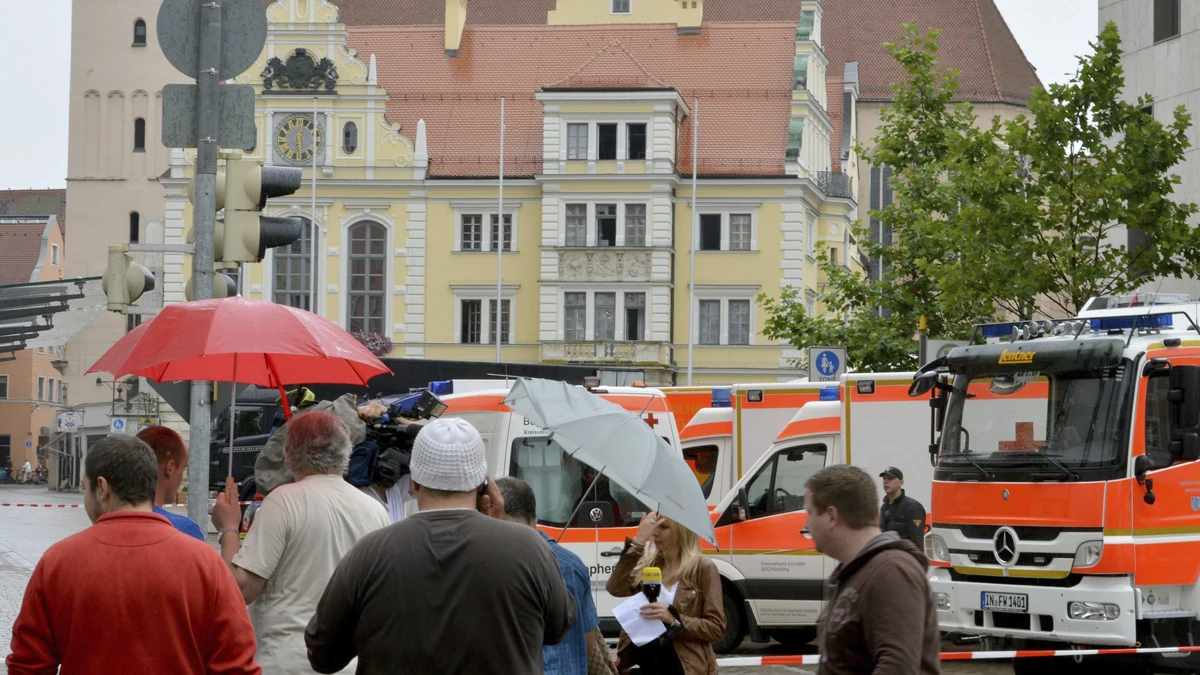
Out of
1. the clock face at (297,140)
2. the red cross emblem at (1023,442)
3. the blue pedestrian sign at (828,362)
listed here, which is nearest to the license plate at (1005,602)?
the red cross emblem at (1023,442)

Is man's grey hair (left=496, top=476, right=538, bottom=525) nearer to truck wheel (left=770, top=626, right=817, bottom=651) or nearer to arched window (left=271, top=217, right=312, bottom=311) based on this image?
truck wheel (left=770, top=626, right=817, bottom=651)

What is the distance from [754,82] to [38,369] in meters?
56.5

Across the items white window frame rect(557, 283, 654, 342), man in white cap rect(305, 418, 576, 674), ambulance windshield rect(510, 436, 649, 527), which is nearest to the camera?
man in white cap rect(305, 418, 576, 674)

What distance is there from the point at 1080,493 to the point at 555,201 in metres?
48.3

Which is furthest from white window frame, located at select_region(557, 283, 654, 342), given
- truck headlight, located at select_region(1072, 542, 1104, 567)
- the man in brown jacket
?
the man in brown jacket

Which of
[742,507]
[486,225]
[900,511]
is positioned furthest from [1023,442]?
[486,225]

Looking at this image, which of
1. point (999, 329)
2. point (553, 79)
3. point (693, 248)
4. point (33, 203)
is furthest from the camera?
point (33, 203)

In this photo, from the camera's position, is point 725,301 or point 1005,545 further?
point 725,301

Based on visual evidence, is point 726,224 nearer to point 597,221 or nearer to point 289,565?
point 597,221

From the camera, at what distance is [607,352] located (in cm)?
5997

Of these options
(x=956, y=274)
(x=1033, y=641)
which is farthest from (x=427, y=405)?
(x=956, y=274)

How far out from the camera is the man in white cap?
188 inches

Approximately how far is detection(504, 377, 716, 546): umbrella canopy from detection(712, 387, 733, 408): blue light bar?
10738 millimetres

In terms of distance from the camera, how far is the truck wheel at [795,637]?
17562mm
